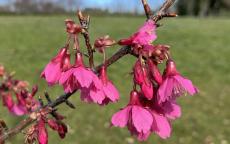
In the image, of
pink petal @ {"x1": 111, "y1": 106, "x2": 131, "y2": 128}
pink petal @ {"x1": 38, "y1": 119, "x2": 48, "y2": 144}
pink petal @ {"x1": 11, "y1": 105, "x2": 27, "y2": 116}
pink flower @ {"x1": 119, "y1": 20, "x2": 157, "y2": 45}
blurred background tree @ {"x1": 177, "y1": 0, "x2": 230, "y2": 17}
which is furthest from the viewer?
blurred background tree @ {"x1": 177, "y1": 0, "x2": 230, "y2": 17}

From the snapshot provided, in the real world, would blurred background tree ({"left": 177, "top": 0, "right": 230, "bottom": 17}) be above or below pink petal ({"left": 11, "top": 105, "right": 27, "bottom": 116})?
below

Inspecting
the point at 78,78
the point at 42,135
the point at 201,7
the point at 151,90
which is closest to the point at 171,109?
the point at 151,90

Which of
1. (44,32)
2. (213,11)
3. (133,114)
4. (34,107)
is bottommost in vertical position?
(213,11)

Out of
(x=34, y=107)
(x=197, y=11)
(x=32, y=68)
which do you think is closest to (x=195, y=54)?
(x=32, y=68)

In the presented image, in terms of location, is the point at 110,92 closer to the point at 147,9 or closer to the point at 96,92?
the point at 96,92

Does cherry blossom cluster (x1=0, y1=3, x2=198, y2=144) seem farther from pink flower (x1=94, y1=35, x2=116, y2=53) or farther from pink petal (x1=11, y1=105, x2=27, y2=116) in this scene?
pink petal (x1=11, y1=105, x2=27, y2=116)

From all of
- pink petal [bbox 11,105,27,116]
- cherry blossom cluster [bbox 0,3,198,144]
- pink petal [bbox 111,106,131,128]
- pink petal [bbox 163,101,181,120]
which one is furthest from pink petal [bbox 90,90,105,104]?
pink petal [bbox 11,105,27,116]

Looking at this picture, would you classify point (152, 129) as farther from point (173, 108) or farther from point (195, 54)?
point (195, 54)
